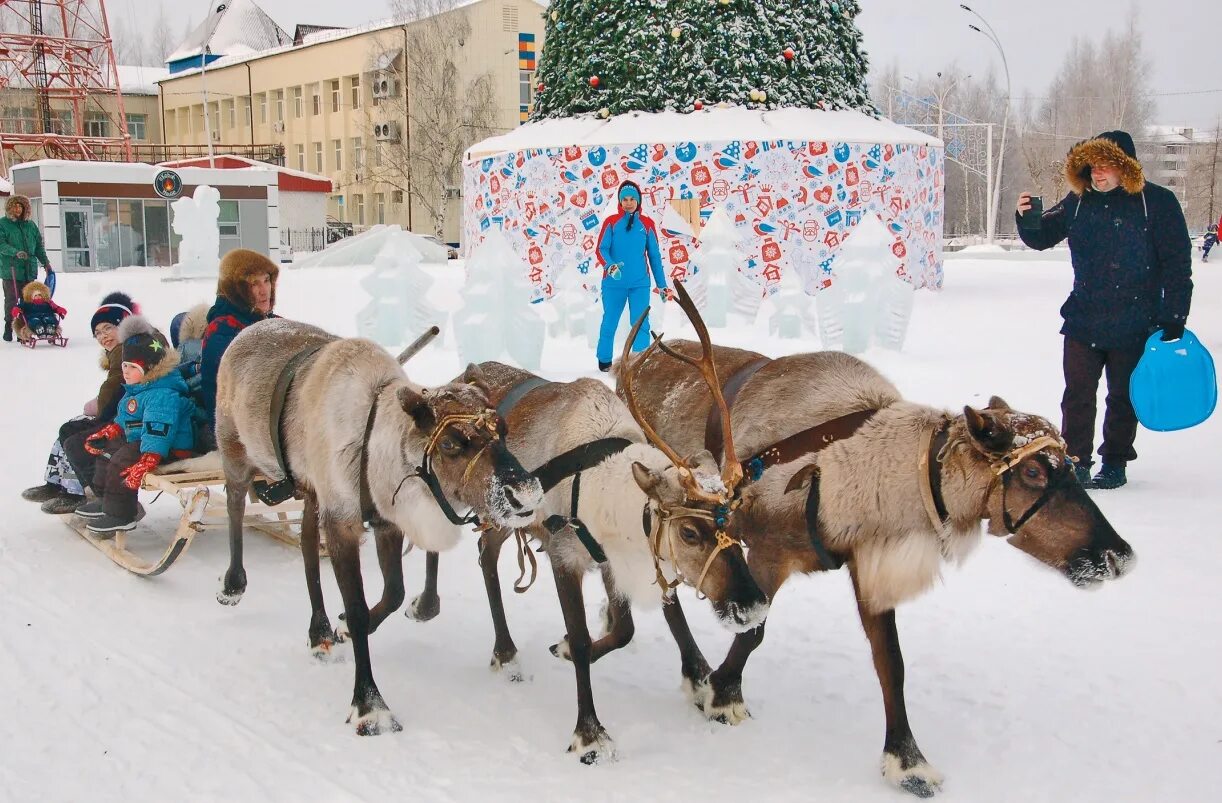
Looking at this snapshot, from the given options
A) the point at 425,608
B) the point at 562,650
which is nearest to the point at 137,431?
the point at 425,608

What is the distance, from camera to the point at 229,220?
3291 cm

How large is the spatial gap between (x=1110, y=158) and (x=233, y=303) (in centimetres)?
505

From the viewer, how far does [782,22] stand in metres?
16.7

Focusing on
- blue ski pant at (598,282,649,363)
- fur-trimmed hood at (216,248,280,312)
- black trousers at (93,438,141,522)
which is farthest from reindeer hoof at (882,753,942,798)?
blue ski pant at (598,282,649,363)

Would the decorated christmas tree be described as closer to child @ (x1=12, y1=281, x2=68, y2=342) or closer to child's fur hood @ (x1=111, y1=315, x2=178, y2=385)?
child @ (x1=12, y1=281, x2=68, y2=342)

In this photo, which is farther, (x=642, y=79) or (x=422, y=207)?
(x=422, y=207)

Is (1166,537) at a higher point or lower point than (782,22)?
lower

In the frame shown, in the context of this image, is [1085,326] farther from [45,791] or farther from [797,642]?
[45,791]

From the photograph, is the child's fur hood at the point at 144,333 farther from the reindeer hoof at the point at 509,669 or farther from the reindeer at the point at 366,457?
the reindeer hoof at the point at 509,669

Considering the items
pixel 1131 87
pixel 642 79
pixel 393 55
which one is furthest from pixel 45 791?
pixel 1131 87

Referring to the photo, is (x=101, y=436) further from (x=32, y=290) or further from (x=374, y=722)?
(x=32, y=290)

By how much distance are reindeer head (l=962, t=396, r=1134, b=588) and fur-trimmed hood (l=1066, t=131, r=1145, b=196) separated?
351 cm

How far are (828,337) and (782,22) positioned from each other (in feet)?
24.1

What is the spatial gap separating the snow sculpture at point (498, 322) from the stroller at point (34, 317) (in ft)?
21.6
